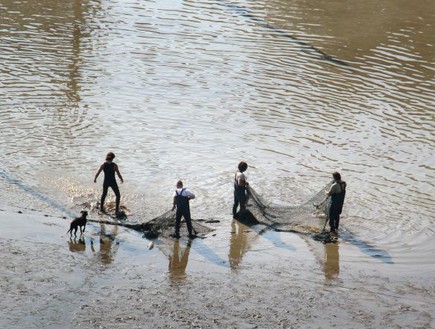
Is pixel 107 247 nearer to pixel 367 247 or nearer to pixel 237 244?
pixel 237 244

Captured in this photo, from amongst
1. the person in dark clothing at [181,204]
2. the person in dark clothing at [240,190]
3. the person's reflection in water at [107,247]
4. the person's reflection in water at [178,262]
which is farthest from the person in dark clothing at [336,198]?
the person's reflection in water at [107,247]

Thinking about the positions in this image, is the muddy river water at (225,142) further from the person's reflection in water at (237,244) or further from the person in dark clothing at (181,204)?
the person in dark clothing at (181,204)

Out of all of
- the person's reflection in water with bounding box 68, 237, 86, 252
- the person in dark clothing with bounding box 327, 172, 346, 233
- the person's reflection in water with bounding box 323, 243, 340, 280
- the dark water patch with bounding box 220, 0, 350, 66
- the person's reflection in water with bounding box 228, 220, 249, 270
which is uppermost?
the person in dark clothing with bounding box 327, 172, 346, 233

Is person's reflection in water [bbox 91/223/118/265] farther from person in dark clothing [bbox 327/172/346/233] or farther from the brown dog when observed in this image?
person in dark clothing [bbox 327/172/346/233]

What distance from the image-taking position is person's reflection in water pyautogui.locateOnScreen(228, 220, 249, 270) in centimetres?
1986

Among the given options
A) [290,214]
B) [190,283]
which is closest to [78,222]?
[190,283]

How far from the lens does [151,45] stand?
36.3 meters

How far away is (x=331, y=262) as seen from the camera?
20.0m

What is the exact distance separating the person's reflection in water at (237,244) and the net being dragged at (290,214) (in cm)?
36

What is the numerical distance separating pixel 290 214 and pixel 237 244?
1.80 m

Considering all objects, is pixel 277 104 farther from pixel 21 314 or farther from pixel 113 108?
pixel 21 314

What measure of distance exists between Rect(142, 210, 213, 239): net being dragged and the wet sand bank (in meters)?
0.24

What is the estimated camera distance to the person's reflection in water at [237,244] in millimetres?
19859

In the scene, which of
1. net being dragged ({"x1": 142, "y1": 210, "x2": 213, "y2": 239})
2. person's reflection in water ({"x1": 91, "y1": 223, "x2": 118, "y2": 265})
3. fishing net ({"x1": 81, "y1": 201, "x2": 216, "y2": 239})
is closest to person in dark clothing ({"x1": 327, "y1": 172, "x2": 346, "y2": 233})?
fishing net ({"x1": 81, "y1": 201, "x2": 216, "y2": 239})
